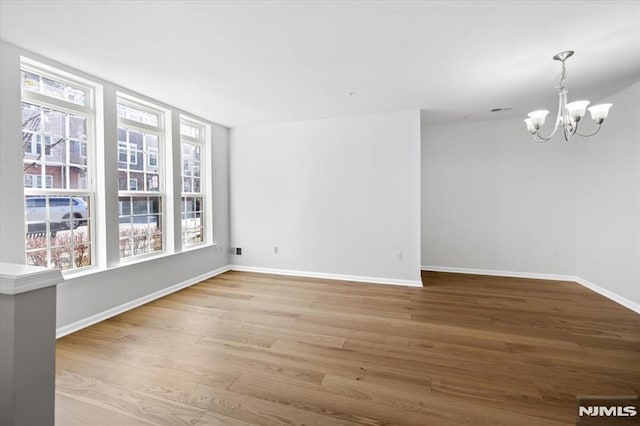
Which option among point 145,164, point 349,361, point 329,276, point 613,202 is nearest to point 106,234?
point 145,164

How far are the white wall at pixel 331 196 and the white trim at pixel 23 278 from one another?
3862 mm

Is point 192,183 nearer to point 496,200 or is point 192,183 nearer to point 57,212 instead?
point 57,212

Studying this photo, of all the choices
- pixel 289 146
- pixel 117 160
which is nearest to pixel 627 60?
pixel 289 146

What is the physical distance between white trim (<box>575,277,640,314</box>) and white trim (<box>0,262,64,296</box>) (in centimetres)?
525

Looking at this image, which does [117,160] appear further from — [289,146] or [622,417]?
[622,417]

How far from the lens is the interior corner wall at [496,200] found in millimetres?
4551

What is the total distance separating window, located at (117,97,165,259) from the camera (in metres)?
3.47

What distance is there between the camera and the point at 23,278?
35.0 inches

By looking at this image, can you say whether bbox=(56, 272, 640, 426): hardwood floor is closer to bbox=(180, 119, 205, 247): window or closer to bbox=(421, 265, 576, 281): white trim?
bbox=(421, 265, 576, 281): white trim

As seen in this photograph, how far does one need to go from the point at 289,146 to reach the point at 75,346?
12.4 feet

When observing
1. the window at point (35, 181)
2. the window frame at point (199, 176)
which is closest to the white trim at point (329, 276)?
the window frame at point (199, 176)

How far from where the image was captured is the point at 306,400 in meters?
1.83

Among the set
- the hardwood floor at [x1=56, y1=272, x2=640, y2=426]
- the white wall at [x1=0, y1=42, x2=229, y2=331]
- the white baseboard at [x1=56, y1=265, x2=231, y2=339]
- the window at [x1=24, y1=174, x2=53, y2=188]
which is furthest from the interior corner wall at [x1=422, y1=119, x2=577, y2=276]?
the window at [x1=24, y1=174, x2=53, y2=188]

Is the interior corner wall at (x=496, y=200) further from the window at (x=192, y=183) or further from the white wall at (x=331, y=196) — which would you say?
the window at (x=192, y=183)
